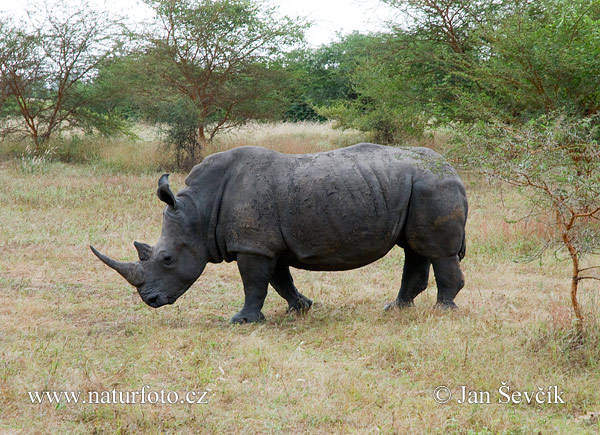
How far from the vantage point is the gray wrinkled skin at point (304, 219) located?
263 inches

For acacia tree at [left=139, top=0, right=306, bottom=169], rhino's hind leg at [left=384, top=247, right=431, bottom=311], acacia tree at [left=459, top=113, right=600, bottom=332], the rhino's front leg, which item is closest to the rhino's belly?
the rhino's front leg

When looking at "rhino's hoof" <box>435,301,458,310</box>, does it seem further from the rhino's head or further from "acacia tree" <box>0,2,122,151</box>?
"acacia tree" <box>0,2,122,151</box>

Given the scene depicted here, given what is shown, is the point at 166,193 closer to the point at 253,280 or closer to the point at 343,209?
the point at 253,280

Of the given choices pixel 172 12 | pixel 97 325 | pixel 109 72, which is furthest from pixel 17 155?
pixel 97 325

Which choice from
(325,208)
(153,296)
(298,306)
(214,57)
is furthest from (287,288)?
(214,57)

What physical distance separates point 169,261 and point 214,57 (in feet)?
51.9

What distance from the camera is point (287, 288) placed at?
7.41m

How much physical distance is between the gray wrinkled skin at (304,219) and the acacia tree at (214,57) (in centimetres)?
1355

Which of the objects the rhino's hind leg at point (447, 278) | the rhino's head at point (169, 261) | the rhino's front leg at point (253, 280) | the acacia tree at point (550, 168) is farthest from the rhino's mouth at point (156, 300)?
the acacia tree at point (550, 168)

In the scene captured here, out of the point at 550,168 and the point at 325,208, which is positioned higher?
the point at 550,168

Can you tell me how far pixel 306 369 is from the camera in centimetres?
536

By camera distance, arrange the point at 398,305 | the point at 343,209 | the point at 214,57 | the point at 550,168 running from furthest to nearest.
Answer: the point at 214,57 < the point at 398,305 < the point at 343,209 < the point at 550,168

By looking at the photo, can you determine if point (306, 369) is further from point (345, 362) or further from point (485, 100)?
point (485, 100)

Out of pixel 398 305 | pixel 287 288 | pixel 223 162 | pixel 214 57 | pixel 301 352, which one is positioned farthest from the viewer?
Answer: pixel 214 57
